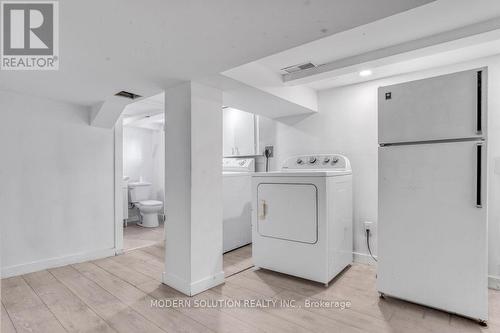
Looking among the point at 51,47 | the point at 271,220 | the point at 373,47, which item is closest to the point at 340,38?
the point at 373,47

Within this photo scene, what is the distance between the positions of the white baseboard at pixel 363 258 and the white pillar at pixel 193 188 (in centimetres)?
160

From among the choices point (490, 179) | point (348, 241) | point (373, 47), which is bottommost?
point (348, 241)

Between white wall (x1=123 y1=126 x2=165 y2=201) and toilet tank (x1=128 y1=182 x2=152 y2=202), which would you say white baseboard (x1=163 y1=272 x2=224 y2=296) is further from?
white wall (x1=123 y1=126 x2=165 y2=201)

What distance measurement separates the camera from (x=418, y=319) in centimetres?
183

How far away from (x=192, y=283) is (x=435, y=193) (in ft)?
6.44

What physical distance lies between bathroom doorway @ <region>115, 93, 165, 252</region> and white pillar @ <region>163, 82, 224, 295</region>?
5.73 feet

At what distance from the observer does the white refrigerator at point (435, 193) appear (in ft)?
5.75

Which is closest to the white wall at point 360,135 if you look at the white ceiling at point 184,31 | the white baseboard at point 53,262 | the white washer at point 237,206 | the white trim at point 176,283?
the white washer at point 237,206

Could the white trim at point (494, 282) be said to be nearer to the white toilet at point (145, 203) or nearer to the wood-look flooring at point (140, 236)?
the wood-look flooring at point (140, 236)

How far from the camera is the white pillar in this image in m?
2.19

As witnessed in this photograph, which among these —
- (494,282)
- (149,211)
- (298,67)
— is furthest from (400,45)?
(149,211)

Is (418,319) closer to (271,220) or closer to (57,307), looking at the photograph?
(271,220)

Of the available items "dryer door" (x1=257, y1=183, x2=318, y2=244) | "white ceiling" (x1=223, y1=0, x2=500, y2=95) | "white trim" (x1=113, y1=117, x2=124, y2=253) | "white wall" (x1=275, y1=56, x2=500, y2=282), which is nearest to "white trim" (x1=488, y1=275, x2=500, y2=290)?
"white wall" (x1=275, y1=56, x2=500, y2=282)

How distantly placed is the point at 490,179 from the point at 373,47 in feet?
5.23
